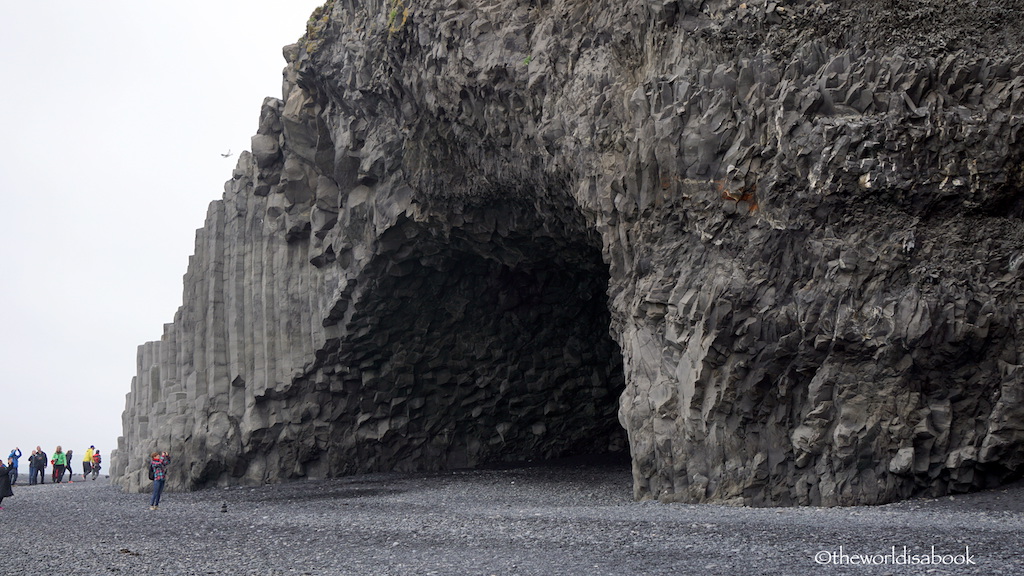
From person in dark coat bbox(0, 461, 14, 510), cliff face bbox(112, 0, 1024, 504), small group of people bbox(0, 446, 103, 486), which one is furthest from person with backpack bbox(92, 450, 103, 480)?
person in dark coat bbox(0, 461, 14, 510)

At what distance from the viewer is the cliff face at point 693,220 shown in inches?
509

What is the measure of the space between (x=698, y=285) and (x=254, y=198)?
1523 cm

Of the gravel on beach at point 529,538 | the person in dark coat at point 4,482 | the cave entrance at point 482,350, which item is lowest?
the gravel on beach at point 529,538

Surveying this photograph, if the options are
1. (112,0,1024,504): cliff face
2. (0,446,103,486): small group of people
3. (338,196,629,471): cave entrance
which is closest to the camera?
(112,0,1024,504): cliff face

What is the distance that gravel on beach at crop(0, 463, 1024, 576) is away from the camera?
849 centimetres

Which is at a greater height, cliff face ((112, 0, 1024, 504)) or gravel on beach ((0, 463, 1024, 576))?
cliff face ((112, 0, 1024, 504))

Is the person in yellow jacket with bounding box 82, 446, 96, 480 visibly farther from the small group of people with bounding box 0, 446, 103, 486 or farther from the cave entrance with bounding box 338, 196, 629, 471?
the cave entrance with bounding box 338, 196, 629, 471

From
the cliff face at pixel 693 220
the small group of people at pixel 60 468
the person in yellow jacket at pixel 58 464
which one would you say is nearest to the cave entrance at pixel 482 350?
the cliff face at pixel 693 220

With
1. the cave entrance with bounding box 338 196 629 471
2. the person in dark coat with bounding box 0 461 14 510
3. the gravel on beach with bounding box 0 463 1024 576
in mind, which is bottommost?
the gravel on beach with bounding box 0 463 1024 576

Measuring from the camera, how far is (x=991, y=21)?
1334 centimetres

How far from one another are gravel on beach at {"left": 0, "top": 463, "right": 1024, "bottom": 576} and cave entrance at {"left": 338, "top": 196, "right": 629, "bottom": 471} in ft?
21.9

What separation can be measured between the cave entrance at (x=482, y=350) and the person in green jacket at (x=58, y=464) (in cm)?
1523

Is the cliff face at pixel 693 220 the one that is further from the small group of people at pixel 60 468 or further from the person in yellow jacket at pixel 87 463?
the person in yellow jacket at pixel 87 463

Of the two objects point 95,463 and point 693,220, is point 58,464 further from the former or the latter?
point 693,220
